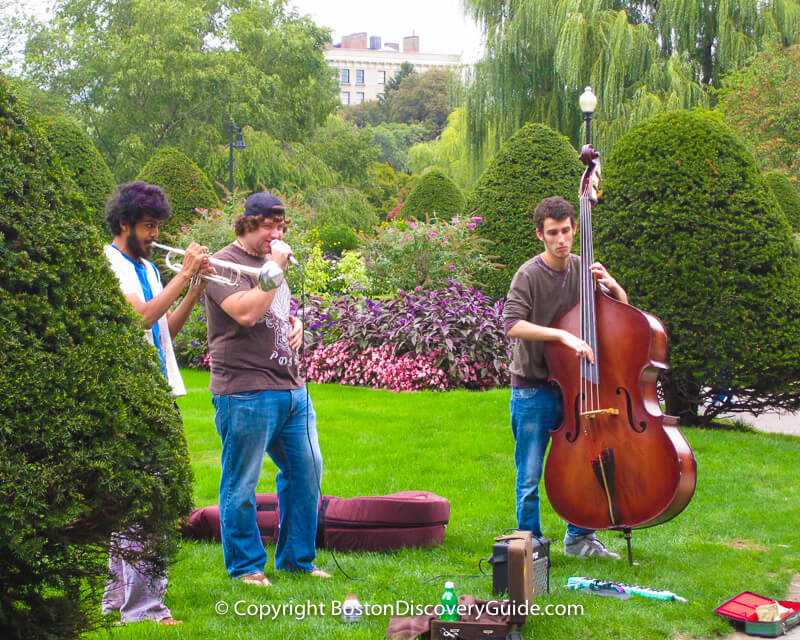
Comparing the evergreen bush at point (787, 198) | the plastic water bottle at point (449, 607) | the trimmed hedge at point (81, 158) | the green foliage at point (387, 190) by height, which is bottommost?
the plastic water bottle at point (449, 607)

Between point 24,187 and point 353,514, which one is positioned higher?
point 24,187

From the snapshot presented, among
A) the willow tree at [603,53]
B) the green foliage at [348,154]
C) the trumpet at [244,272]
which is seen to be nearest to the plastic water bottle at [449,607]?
the trumpet at [244,272]

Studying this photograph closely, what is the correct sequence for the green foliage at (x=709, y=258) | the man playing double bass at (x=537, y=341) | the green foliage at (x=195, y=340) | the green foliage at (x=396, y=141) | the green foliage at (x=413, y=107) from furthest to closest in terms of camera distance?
the green foliage at (x=413, y=107), the green foliage at (x=396, y=141), the green foliage at (x=195, y=340), the green foliage at (x=709, y=258), the man playing double bass at (x=537, y=341)

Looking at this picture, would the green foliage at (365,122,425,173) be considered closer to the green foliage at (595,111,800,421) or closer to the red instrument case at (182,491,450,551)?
the green foliage at (595,111,800,421)

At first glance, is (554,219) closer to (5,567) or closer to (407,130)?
(5,567)

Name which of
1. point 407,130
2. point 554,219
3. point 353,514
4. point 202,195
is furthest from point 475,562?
point 407,130

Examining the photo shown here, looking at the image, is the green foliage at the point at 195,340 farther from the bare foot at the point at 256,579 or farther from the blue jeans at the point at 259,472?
the bare foot at the point at 256,579

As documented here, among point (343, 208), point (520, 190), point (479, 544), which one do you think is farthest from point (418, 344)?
point (343, 208)

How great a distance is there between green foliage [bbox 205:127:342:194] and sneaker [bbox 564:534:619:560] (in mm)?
25336

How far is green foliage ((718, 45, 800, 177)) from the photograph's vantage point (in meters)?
17.8

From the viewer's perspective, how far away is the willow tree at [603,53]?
718 inches

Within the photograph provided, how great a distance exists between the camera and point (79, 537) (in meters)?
2.61

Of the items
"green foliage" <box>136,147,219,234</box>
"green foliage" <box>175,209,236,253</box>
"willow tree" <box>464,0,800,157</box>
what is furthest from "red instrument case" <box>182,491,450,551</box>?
"willow tree" <box>464,0,800,157</box>

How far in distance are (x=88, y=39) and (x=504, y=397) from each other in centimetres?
2863
